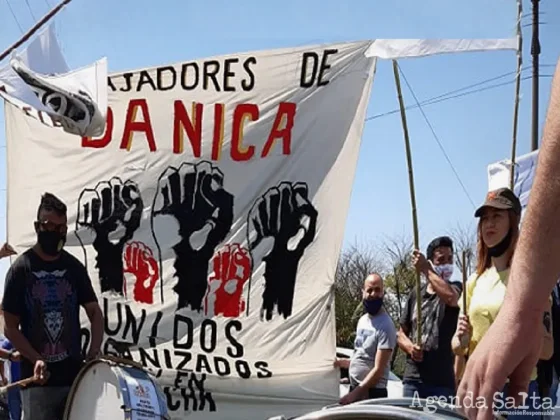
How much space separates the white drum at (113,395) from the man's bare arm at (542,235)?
10.5 feet

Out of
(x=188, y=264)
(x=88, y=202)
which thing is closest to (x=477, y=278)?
(x=188, y=264)

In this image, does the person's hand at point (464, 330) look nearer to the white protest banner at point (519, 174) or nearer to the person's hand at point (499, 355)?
the person's hand at point (499, 355)

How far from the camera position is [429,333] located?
17.4 feet

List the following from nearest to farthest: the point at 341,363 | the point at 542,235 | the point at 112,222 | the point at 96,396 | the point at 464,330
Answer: the point at 542,235
the point at 464,330
the point at 96,396
the point at 341,363
the point at 112,222

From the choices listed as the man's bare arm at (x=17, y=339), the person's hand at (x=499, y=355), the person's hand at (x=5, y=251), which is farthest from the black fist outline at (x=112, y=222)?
the person's hand at (x=499, y=355)

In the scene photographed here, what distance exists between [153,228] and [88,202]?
0.66 metres

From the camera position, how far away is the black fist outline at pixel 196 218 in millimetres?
6160

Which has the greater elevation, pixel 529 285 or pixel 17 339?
pixel 529 285

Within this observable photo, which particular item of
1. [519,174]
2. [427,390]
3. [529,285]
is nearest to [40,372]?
[427,390]

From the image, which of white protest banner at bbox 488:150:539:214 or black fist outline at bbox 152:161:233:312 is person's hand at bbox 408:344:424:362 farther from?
white protest banner at bbox 488:150:539:214

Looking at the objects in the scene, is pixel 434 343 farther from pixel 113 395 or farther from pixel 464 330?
pixel 113 395

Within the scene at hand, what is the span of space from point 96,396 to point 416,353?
2070 mm

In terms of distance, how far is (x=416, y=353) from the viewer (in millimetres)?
5246

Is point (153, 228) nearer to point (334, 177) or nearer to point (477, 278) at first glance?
point (334, 177)
